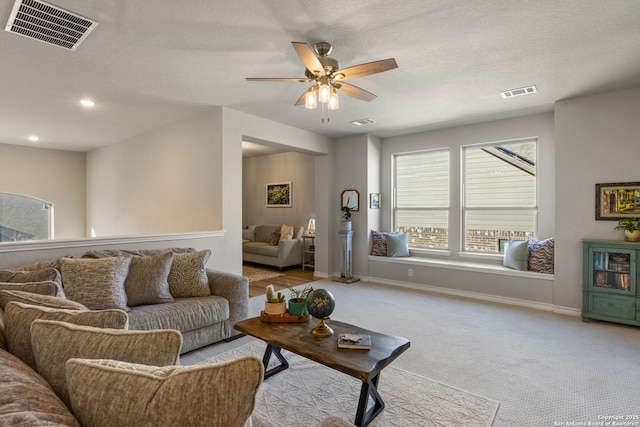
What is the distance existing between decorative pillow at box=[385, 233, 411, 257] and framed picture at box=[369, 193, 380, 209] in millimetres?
578

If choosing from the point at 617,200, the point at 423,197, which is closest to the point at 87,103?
the point at 423,197

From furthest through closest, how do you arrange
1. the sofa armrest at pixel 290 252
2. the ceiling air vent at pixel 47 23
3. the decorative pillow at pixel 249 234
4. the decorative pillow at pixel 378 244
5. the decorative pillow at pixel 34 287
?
the decorative pillow at pixel 249 234, the sofa armrest at pixel 290 252, the decorative pillow at pixel 378 244, the ceiling air vent at pixel 47 23, the decorative pillow at pixel 34 287

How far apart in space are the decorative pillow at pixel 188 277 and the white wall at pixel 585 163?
4.19 meters

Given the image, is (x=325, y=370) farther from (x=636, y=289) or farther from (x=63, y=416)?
(x=636, y=289)

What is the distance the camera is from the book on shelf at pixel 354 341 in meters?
1.93

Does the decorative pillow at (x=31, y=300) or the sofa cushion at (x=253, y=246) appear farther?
the sofa cushion at (x=253, y=246)

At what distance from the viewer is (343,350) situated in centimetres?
191

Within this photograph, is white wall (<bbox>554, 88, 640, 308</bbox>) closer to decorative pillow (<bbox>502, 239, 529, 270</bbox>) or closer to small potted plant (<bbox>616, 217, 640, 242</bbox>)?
small potted plant (<bbox>616, 217, 640, 242</bbox>)

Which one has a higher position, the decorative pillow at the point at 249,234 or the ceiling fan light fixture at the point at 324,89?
the ceiling fan light fixture at the point at 324,89

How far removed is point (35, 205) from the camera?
679 centimetres

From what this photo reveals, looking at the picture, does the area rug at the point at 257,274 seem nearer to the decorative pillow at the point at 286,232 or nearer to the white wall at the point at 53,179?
the decorative pillow at the point at 286,232

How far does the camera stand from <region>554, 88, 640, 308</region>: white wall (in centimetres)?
362

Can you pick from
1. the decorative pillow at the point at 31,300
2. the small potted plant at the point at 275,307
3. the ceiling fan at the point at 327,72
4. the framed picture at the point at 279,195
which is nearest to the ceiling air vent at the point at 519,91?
the ceiling fan at the point at 327,72

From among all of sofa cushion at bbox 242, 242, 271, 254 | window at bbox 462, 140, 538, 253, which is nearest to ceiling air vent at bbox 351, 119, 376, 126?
window at bbox 462, 140, 538, 253
